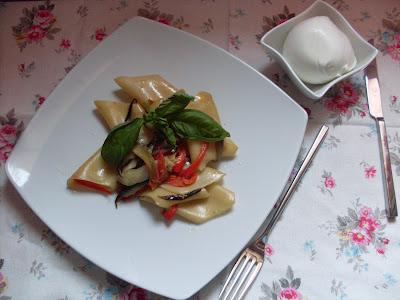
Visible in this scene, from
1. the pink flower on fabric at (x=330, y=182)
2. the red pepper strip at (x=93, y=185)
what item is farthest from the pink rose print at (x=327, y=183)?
the red pepper strip at (x=93, y=185)

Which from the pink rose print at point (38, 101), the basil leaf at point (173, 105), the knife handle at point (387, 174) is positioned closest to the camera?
the basil leaf at point (173, 105)

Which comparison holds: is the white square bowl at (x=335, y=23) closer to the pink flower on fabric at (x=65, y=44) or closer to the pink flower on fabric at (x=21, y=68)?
the pink flower on fabric at (x=65, y=44)

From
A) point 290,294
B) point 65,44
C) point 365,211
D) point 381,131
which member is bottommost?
point 290,294

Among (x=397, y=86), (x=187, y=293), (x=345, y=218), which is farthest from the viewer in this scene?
(x=397, y=86)

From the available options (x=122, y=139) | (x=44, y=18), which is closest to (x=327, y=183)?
(x=122, y=139)

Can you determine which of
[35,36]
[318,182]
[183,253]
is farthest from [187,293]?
[35,36]

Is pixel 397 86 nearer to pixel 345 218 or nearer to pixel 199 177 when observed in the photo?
pixel 345 218

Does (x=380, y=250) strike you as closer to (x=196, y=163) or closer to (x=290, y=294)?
(x=290, y=294)
